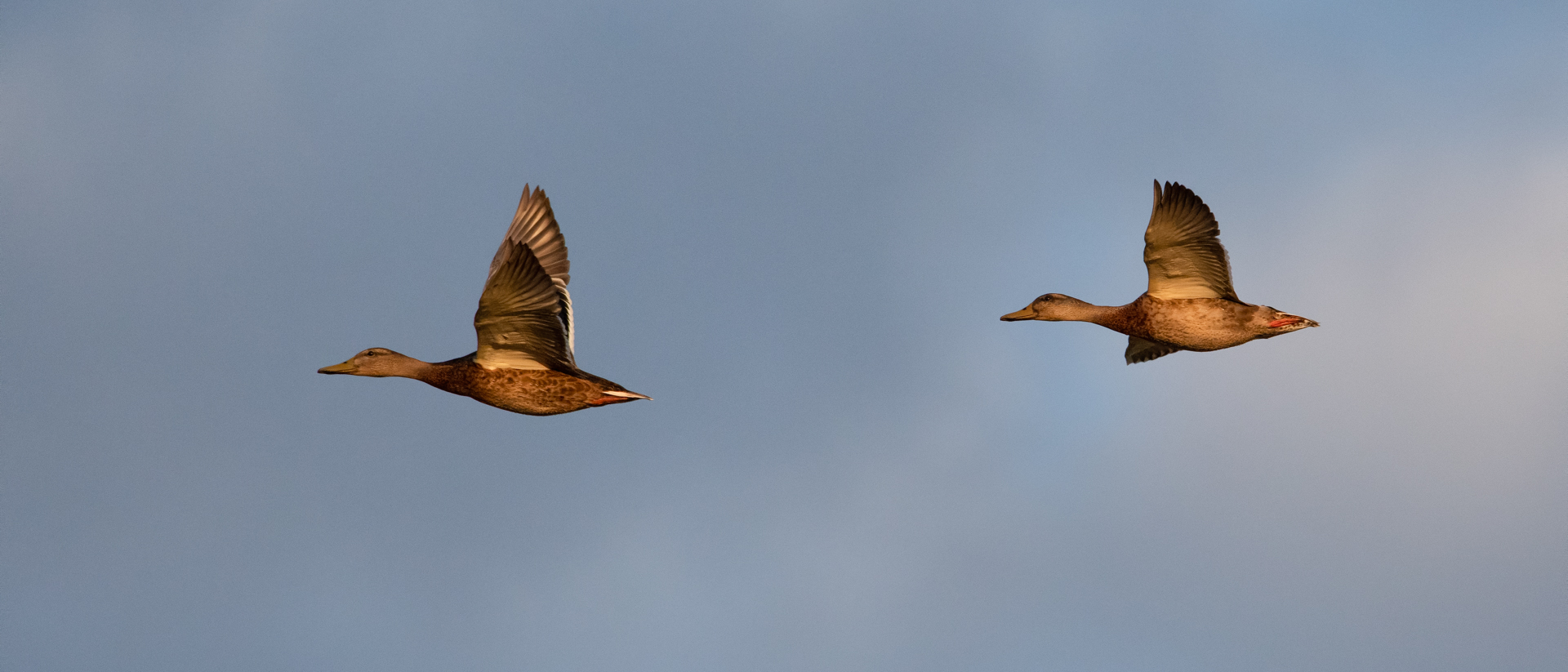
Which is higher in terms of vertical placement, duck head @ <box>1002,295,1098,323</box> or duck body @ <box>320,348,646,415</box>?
duck head @ <box>1002,295,1098,323</box>

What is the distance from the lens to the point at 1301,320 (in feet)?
82.7

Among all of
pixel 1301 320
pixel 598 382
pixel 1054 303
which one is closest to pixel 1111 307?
pixel 1054 303

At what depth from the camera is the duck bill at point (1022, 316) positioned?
1068 inches

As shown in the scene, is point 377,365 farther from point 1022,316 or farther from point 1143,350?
point 1143,350

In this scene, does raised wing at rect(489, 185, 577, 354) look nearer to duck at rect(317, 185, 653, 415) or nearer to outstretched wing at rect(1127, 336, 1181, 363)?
duck at rect(317, 185, 653, 415)

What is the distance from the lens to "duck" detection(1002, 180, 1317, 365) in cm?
2466

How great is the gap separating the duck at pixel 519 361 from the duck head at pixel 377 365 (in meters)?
0.01

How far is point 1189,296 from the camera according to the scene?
83.7 feet

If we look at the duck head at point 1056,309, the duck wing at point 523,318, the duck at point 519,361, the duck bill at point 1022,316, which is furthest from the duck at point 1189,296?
the duck wing at point 523,318

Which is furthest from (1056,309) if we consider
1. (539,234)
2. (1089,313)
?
(539,234)

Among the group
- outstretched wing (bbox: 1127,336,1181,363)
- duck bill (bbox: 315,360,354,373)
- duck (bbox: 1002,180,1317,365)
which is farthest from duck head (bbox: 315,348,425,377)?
outstretched wing (bbox: 1127,336,1181,363)

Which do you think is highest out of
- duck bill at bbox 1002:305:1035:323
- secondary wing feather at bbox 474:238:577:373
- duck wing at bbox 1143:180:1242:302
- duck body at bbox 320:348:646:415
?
duck wing at bbox 1143:180:1242:302

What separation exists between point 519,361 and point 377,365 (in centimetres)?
266

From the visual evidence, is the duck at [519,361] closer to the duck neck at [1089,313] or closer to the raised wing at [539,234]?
the raised wing at [539,234]
